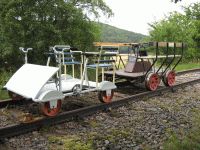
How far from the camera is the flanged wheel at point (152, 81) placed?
378 inches

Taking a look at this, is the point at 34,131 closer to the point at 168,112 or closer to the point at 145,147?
the point at 145,147

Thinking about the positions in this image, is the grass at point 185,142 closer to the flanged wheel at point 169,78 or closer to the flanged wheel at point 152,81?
the flanged wheel at point 152,81

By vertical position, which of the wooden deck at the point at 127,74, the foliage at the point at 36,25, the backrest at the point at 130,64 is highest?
the foliage at the point at 36,25

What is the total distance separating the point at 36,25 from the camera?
1212cm

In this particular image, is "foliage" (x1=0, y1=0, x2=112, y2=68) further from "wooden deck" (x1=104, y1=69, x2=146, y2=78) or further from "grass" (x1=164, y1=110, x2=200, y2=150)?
"grass" (x1=164, y1=110, x2=200, y2=150)

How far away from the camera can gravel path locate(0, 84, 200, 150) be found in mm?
5660

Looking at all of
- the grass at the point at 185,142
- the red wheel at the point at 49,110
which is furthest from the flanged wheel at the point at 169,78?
the red wheel at the point at 49,110

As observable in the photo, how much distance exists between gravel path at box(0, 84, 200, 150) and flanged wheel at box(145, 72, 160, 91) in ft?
3.44

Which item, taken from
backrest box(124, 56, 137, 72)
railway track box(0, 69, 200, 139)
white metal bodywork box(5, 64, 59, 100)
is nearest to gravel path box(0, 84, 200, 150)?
Answer: railway track box(0, 69, 200, 139)

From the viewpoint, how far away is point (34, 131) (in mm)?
6188

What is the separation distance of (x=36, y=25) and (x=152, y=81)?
15.7 ft

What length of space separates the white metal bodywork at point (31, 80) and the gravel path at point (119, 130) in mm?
764

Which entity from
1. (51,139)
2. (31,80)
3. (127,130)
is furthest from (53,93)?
(127,130)

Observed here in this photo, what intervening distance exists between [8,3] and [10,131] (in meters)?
7.42
